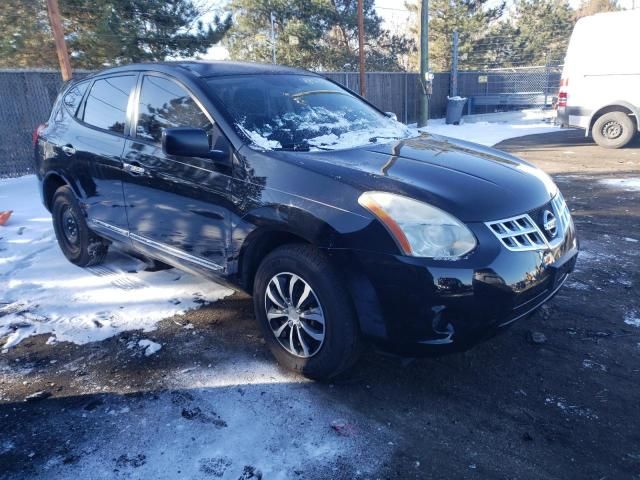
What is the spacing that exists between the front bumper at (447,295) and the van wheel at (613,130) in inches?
418

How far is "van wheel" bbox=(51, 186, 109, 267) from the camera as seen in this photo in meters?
4.69

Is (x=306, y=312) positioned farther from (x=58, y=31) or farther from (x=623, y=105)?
(x=623, y=105)

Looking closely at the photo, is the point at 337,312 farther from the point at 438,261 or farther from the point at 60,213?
the point at 60,213

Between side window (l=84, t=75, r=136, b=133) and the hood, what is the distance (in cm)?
190

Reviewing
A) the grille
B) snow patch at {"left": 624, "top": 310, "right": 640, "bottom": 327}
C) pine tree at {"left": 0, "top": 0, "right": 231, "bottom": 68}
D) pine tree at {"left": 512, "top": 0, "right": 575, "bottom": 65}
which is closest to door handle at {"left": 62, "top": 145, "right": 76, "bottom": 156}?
the grille

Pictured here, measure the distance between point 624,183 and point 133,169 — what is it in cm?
734

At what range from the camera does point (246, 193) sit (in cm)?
304

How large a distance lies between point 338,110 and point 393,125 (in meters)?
0.53

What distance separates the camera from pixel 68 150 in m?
4.58

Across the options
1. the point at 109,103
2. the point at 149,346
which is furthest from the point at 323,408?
the point at 109,103

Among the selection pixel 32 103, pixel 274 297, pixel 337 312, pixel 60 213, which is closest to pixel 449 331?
pixel 337 312

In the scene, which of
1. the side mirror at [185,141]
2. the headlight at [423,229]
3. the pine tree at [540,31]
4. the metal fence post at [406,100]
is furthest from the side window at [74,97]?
the pine tree at [540,31]

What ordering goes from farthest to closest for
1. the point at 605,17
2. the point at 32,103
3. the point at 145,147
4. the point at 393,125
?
the point at 605,17 → the point at 32,103 → the point at 393,125 → the point at 145,147

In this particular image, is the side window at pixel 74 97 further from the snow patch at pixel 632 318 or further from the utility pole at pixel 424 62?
the utility pole at pixel 424 62
